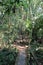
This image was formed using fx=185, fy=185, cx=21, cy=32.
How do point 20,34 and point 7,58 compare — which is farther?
point 20,34

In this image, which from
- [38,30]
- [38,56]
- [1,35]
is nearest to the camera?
[38,56]

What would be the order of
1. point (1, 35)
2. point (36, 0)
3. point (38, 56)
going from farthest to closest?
point (36, 0)
point (1, 35)
point (38, 56)

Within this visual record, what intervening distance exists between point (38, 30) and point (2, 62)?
6283 millimetres

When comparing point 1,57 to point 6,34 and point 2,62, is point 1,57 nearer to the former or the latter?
point 2,62

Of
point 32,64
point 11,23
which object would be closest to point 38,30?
point 11,23

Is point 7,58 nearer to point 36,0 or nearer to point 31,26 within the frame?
point 31,26

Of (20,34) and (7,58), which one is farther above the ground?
(7,58)

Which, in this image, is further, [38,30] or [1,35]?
[38,30]

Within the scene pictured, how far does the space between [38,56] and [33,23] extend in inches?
185

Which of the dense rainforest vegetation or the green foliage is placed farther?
the dense rainforest vegetation

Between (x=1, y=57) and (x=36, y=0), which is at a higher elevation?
(x=36, y=0)

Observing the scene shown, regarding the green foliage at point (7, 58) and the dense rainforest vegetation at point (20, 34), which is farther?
the dense rainforest vegetation at point (20, 34)

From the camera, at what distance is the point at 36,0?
1967 cm

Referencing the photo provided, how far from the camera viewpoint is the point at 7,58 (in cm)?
1124
